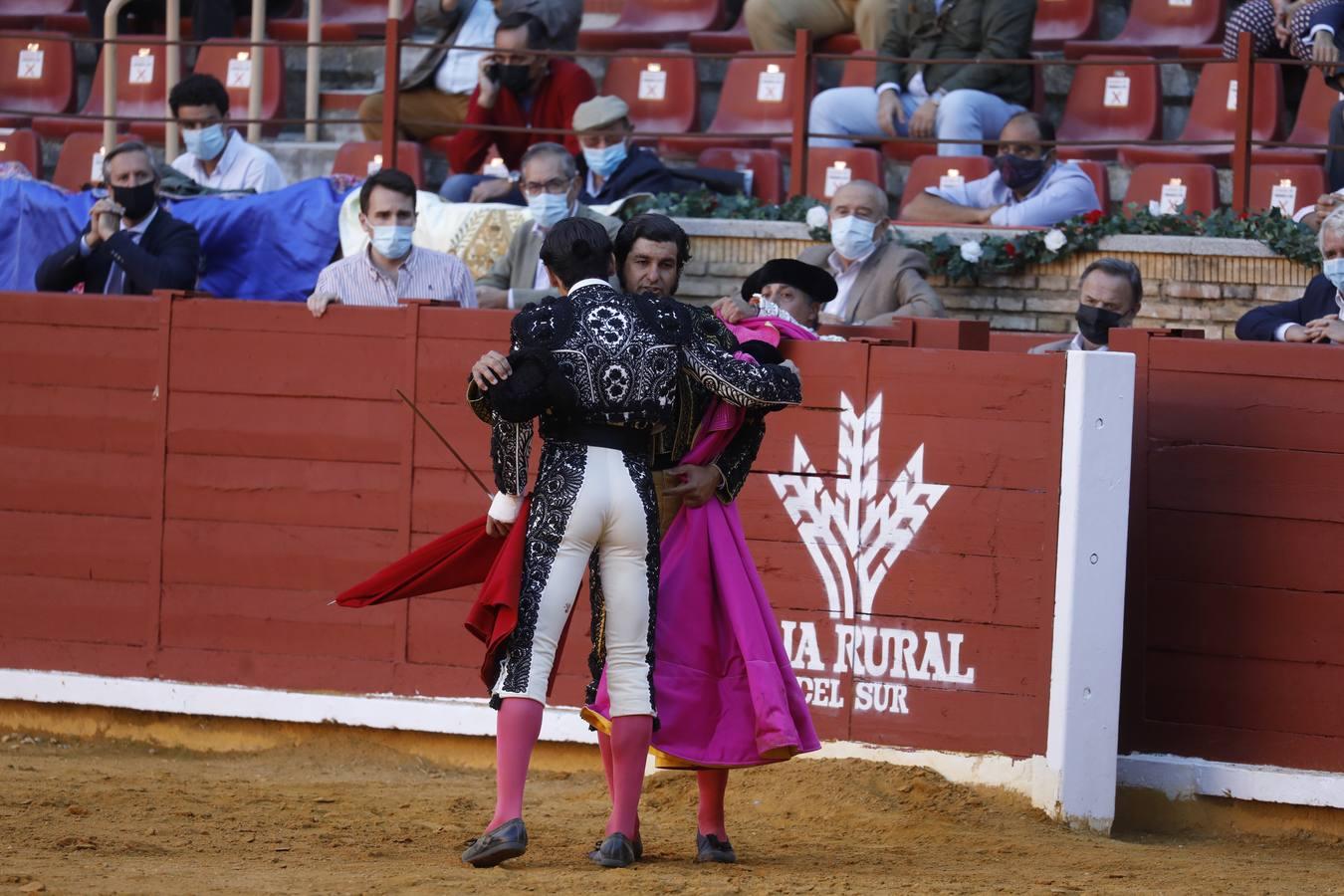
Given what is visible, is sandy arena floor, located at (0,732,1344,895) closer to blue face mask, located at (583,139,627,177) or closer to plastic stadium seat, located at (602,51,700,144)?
blue face mask, located at (583,139,627,177)

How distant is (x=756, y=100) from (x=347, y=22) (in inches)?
112

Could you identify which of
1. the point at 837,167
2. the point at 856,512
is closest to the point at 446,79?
the point at 837,167

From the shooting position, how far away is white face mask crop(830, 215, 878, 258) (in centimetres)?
732

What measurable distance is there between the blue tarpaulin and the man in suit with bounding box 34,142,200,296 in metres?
0.52

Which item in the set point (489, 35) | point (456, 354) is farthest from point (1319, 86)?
point (456, 354)

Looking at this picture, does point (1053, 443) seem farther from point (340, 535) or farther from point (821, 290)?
point (340, 535)

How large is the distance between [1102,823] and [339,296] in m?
3.09

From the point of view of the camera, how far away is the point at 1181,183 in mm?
8953

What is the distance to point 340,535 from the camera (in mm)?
6617

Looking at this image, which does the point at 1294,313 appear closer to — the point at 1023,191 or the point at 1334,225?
the point at 1334,225

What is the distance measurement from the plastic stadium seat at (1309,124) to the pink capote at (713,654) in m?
5.23

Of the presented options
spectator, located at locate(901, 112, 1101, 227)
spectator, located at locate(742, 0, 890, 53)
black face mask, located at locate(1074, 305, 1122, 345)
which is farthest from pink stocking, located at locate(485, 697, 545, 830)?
spectator, located at locate(742, 0, 890, 53)

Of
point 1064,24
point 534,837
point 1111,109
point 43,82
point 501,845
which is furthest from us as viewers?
point 43,82

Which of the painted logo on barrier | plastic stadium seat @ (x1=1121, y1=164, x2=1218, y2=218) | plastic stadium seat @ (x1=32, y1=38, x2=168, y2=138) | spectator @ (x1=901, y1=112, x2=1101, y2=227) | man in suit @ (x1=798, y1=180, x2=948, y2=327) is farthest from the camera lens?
plastic stadium seat @ (x1=32, y1=38, x2=168, y2=138)
